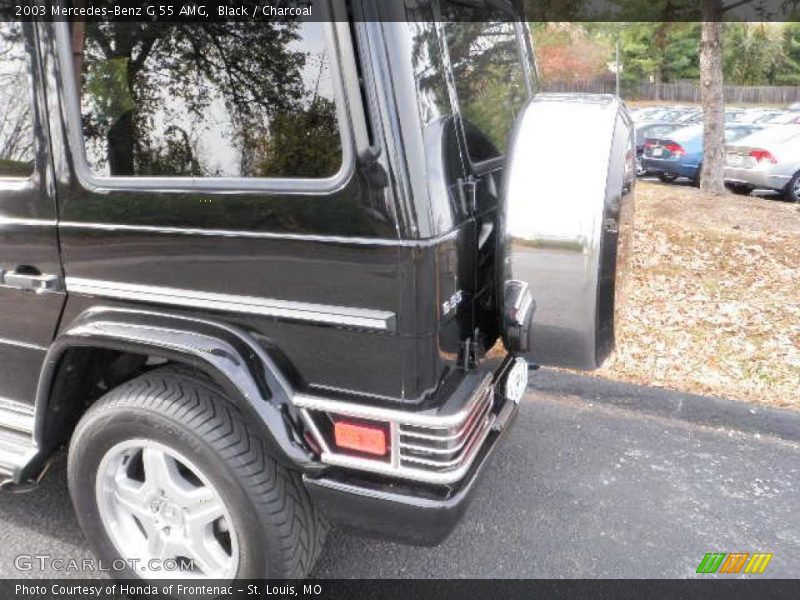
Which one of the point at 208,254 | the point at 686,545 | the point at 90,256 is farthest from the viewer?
the point at 686,545

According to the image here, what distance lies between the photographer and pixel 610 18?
25.9 feet

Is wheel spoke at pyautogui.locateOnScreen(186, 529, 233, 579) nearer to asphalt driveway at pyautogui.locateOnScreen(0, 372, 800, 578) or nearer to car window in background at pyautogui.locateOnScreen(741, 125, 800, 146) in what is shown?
asphalt driveway at pyautogui.locateOnScreen(0, 372, 800, 578)

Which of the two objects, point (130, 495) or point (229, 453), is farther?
point (130, 495)

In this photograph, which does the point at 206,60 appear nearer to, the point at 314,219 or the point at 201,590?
the point at 314,219

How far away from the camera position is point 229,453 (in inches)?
79.4

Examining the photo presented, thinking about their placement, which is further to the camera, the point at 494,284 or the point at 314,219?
the point at 494,284

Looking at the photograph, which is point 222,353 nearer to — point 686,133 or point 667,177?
point 667,177

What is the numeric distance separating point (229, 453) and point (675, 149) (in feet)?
39.0

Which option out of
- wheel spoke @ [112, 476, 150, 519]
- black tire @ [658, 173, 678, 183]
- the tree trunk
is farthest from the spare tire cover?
black tire @ [658, 173, 678, 183]

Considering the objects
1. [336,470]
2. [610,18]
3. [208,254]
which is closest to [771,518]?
[336,470]

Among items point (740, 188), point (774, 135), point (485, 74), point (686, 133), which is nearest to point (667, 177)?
point (686, 133)

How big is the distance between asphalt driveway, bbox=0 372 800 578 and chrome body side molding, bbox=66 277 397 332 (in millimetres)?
850

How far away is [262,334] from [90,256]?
64 cm

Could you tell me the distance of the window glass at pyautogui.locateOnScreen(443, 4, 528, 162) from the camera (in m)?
2.24
